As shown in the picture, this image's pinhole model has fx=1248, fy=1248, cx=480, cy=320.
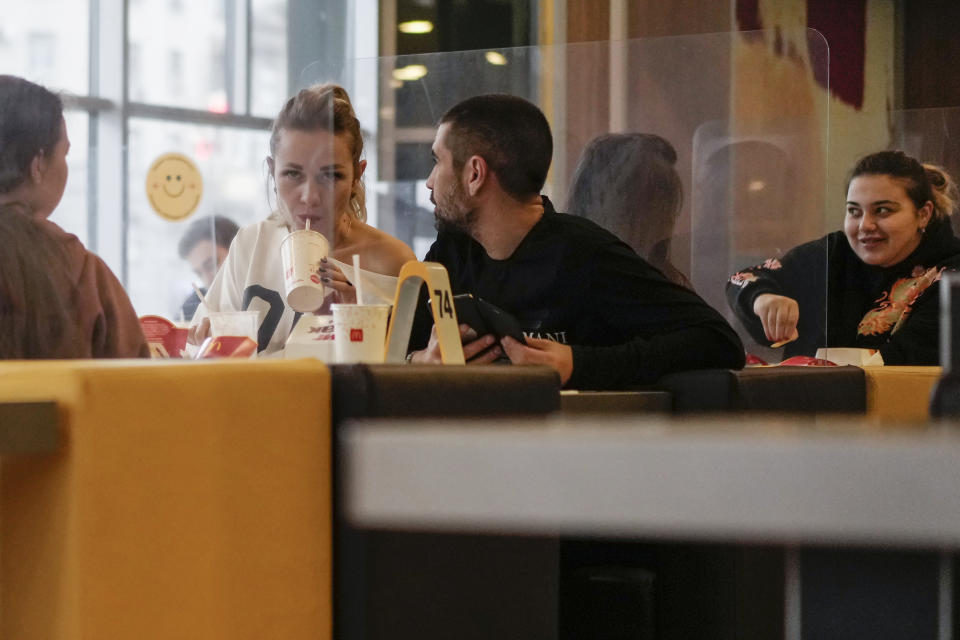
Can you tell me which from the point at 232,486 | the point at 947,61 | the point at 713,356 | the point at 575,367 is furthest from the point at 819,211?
the point at 947,61

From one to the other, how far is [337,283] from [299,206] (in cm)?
36

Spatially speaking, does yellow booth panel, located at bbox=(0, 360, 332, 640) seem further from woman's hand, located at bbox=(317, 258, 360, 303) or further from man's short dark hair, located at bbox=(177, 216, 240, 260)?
man's short dark hair, located at bbox=(177, 216, 240, 260)

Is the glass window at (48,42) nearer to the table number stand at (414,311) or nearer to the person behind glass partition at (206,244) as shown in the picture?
the person behind glass partition at (206,244)

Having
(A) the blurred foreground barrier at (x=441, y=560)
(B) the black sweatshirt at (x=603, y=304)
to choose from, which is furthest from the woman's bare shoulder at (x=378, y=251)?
(A) the blurred foreground barrier at (x=441, y=560)

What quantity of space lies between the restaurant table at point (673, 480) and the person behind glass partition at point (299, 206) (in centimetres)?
201

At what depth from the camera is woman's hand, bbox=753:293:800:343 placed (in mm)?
3684

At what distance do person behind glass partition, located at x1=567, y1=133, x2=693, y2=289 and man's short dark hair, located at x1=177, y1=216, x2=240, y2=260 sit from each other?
1538mm

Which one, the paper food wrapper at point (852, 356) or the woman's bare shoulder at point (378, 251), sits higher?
the woman's bare shoulder at point (378, 251)

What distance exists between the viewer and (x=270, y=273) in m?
2.44

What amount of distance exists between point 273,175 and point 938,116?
305cm

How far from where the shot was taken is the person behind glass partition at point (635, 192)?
3.74m

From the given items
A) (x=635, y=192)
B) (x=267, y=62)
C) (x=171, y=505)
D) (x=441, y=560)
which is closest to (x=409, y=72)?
(x=635, y=192)

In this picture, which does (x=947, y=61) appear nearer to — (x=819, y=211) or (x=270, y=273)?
(x=819, y=211)

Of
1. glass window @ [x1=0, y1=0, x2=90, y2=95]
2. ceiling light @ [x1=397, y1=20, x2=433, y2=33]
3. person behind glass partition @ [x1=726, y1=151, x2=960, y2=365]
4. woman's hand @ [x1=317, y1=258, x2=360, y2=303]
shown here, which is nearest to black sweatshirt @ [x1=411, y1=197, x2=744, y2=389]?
woman's hand @ [x1=317, y1=258, x2=360, y2=303]
